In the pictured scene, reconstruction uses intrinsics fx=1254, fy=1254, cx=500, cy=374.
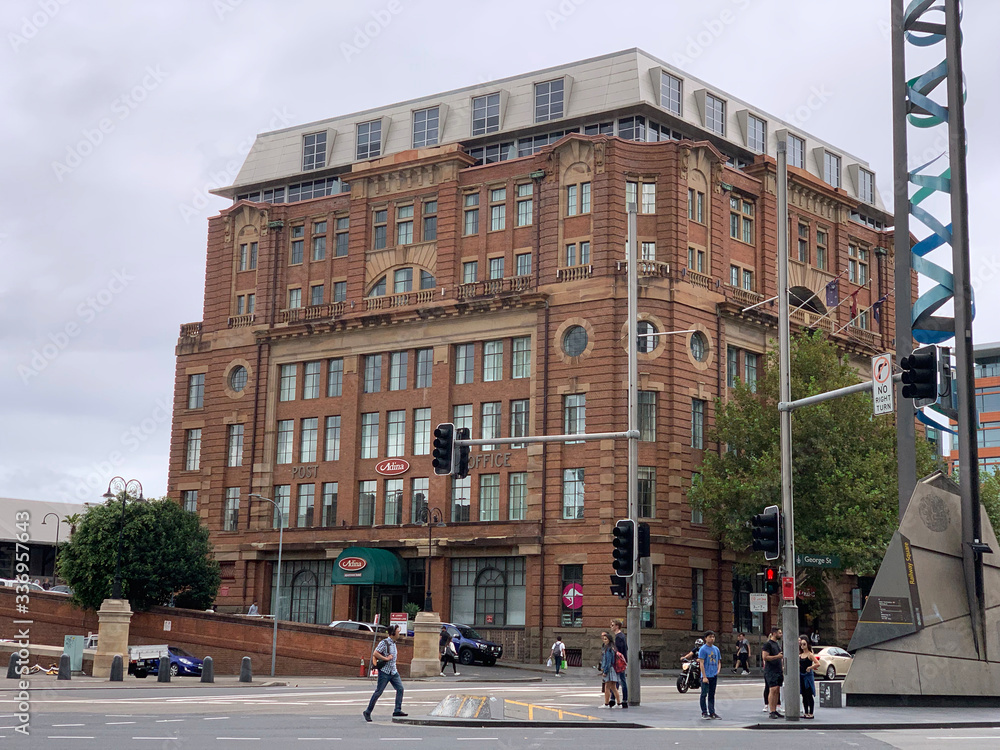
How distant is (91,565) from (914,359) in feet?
147

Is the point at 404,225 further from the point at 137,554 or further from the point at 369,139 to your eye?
the point at 137,554

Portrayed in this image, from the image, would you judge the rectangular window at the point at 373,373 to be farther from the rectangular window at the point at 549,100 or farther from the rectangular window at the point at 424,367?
the rectangular window at the point at 549,100

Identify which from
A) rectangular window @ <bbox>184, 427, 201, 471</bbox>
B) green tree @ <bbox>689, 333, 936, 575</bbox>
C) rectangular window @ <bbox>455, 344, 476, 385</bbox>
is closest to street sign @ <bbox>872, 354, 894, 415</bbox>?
green tree @ <bbox>689, 333, 936, 575</bbox>

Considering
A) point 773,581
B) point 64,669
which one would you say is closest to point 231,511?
point 64,669

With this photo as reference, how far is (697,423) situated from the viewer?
197 feet

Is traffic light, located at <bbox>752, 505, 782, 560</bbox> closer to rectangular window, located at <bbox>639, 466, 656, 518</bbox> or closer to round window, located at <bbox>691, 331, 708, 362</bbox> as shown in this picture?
rectangular window, located at <bbox>639, 466, 656, 518</bbox>

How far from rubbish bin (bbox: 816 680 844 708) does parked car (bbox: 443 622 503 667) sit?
984 inches

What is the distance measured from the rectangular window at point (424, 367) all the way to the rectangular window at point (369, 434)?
3.21m

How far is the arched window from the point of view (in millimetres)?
60188

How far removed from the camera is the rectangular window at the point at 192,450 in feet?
236

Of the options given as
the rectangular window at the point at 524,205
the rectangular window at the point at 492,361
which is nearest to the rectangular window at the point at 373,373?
the rectangular window at the point at 492,361

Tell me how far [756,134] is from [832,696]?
4548 cm

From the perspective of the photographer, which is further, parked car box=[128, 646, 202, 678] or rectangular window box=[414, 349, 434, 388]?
rectangular window box=[414, 349, 434, 388]

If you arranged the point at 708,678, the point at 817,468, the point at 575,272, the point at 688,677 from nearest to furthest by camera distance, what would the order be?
1. the point at 708,678
2. the point at 688,677
3. the point at 817,468
4. the point at 575,272
